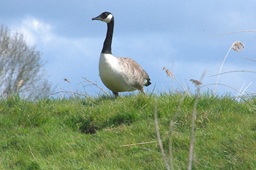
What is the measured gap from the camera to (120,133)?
22.6 feet

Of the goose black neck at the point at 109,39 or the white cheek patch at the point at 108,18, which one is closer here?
the goose black neck at the point at 109,39

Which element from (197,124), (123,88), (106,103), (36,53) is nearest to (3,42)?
(36,53)

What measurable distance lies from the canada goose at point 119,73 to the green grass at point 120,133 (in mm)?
1676

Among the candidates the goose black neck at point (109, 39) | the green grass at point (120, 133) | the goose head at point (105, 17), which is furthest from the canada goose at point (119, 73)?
the green grass at point (120, 133)

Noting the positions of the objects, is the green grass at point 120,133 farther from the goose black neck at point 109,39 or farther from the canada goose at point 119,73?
the goose black neck at point 109,39

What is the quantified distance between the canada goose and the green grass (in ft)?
5.50

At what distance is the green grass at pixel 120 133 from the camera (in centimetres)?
566

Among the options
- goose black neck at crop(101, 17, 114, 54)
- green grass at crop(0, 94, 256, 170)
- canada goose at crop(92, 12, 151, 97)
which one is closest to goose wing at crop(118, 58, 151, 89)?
canada goose at crop(92, 12, 151, 97)

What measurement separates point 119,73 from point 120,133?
11.8ft

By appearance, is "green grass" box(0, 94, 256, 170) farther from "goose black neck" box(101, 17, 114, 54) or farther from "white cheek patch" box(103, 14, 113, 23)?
"white cheek patch" box(103, 14, 113, 23)

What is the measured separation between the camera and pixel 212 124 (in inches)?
256

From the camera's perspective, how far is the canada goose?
34.2 ft

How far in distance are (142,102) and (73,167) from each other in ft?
6.43

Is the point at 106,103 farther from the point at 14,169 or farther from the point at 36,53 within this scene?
the point at 36,53
